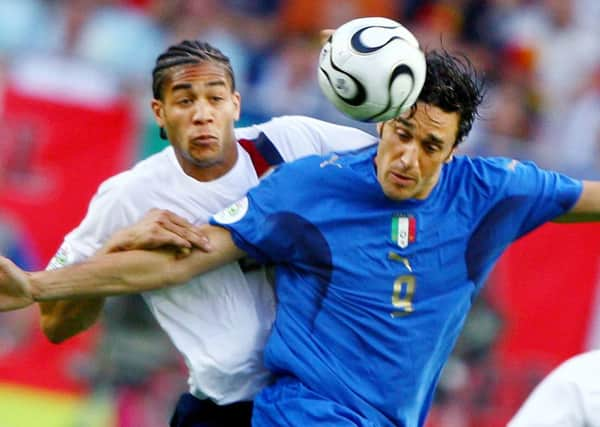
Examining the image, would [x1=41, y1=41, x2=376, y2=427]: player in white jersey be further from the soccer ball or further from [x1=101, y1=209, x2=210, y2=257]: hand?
the soccer ball

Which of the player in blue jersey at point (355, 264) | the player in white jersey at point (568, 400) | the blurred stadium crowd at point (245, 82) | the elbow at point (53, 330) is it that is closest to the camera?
the player in white jersey at point (568, 400)

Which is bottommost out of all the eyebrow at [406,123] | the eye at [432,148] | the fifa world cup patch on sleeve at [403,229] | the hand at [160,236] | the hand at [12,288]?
the hand at [12,288]

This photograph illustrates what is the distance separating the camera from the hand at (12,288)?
575 cm

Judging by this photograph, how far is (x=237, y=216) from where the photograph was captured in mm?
5965

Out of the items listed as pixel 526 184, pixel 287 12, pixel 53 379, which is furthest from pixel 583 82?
pixel 526 184

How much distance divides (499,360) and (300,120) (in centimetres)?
446

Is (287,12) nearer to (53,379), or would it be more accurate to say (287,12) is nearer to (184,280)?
(53,379)

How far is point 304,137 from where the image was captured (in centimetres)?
636

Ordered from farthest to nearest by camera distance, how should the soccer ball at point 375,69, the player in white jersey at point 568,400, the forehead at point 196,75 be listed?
the forehead at point 196,75
the soccer ball at point 375,69
the player in white jersey at point 568,400

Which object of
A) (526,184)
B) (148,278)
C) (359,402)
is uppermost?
(526,184)

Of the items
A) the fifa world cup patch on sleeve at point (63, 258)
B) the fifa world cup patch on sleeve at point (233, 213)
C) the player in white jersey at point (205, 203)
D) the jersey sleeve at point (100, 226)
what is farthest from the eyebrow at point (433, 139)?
the fifa world cup patch on sleeve at point (63, 258)

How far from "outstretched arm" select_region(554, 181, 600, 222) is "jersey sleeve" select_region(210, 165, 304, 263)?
48.3 inches

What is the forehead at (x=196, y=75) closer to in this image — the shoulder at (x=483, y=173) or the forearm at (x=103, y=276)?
the forearm at (x=103, y=276)

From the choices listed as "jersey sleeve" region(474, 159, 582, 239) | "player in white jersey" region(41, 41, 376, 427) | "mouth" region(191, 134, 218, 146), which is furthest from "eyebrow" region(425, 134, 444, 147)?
"mouth" region(191, 134, 218, 146)
